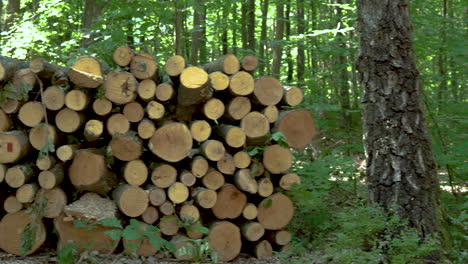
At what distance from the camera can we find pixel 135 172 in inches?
189

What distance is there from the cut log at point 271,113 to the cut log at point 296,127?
7cm

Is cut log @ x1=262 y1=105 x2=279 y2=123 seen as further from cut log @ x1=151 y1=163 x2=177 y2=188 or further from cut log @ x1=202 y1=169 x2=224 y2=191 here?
cut log @ x1=151 y1=163 x2=177 y2=188

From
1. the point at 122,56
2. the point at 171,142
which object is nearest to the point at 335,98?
the point at 171,142

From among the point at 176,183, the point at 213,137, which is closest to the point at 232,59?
the point at 213,137

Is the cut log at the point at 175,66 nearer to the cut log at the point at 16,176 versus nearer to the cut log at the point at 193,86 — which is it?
the cut log at the point at 193,86

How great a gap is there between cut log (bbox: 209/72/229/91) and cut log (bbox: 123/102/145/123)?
81cm

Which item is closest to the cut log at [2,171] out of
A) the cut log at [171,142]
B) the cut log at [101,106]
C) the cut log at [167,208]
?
the cut log at [101,106]

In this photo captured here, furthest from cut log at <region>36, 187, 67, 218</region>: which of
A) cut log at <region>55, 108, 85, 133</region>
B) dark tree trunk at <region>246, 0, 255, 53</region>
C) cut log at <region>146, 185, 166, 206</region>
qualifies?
dark tree trunk at <region>246, 0, 255, 53</region>

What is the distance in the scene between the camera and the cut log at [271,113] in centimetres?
523

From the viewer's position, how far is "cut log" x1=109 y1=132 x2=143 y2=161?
470 centimetres

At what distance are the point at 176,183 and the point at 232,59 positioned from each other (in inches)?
58.4

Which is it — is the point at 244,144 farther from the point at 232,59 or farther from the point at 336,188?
the point at 336,188

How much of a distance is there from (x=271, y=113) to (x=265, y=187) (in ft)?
2.71

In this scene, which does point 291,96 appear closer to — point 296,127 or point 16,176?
point 296,127
